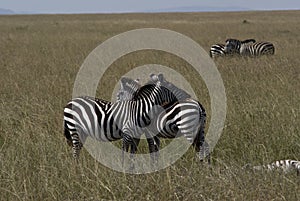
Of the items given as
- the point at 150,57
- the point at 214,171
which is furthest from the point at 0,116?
the point at 150,57

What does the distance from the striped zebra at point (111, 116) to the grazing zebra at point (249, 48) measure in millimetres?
10024

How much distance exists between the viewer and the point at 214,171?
3.35 metres

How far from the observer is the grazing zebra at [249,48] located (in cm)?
1337

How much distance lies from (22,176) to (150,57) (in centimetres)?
883

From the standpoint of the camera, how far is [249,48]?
13859 millimetres

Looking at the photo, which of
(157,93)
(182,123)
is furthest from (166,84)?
(182,123)

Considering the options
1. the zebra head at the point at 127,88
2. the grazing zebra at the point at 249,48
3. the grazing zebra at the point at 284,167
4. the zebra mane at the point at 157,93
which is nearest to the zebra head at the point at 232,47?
the grazing zebra at the point at 249,48

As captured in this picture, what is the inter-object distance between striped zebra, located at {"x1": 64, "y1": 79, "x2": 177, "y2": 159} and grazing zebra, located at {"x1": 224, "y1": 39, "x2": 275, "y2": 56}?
10024 mm

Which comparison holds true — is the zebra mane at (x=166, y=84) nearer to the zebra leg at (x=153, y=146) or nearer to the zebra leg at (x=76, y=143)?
the zebra leg at (x=153, y=146)

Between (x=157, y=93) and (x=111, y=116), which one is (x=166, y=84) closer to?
(x=157, y=93)

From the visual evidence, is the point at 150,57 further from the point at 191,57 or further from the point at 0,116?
the point at 0,116

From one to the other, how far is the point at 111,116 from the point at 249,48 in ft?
35.3

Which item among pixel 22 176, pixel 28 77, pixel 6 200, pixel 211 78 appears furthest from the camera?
pixel 28 77

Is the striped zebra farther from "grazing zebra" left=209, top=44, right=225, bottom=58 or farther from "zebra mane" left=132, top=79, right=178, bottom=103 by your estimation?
"grazing zebra" left=209, top=44, right=225, bottom=58
